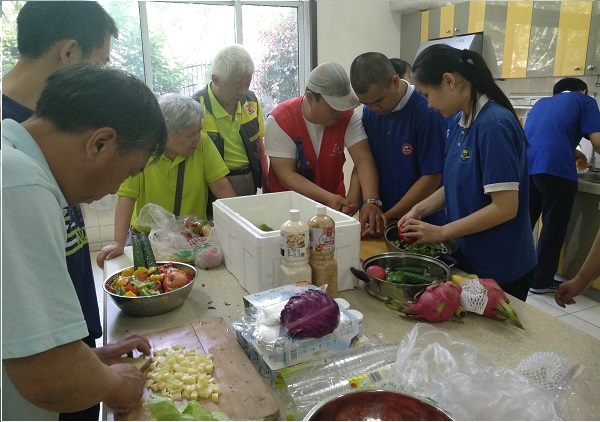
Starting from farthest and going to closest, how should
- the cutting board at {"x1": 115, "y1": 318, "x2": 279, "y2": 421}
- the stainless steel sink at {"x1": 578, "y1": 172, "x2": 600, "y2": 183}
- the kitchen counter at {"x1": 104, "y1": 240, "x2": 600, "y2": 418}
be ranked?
the stainless steel sink at {"x1": 578, "y1": 172, "x2": 600, "y2": 183} < the kitchen counter at {"x1": 104, "y1": 240, "x2": 600, "y2": 418} < the cutting board at {"x1": 115, "y1": 318, "x2": 279, "y2": 421}

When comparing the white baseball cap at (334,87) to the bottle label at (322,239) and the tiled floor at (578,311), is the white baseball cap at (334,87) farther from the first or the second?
the tiled floor at (578,311)

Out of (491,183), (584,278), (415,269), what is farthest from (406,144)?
(584,278)

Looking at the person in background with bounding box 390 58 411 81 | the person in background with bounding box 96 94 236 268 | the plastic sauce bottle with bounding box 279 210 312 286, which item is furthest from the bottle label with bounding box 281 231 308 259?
the person in background with bounding box 390 58 411 81

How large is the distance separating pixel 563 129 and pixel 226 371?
127 inches

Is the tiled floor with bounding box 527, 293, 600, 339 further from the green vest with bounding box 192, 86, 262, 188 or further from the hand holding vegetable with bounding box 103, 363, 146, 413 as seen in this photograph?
the hand holding vegetable with bounding box 103, 363, 146, 413

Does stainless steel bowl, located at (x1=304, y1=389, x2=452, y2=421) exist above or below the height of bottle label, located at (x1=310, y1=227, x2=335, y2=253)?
below

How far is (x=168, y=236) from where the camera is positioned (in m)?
1.75

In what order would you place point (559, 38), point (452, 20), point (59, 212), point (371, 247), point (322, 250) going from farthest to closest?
point (452, 20) → point (559, 38) → point (371, 247) → point (322, 250) → point (59, 212)

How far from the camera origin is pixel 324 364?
3.35ft

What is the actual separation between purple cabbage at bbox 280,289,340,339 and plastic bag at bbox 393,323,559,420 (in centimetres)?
17

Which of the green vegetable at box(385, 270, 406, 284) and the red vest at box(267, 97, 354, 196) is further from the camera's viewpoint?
the red vest at box(267, 97, 354, 196)

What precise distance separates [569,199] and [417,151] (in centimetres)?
197

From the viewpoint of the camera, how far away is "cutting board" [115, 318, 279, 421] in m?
0.90

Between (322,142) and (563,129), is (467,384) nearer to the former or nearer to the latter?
(322,142)
